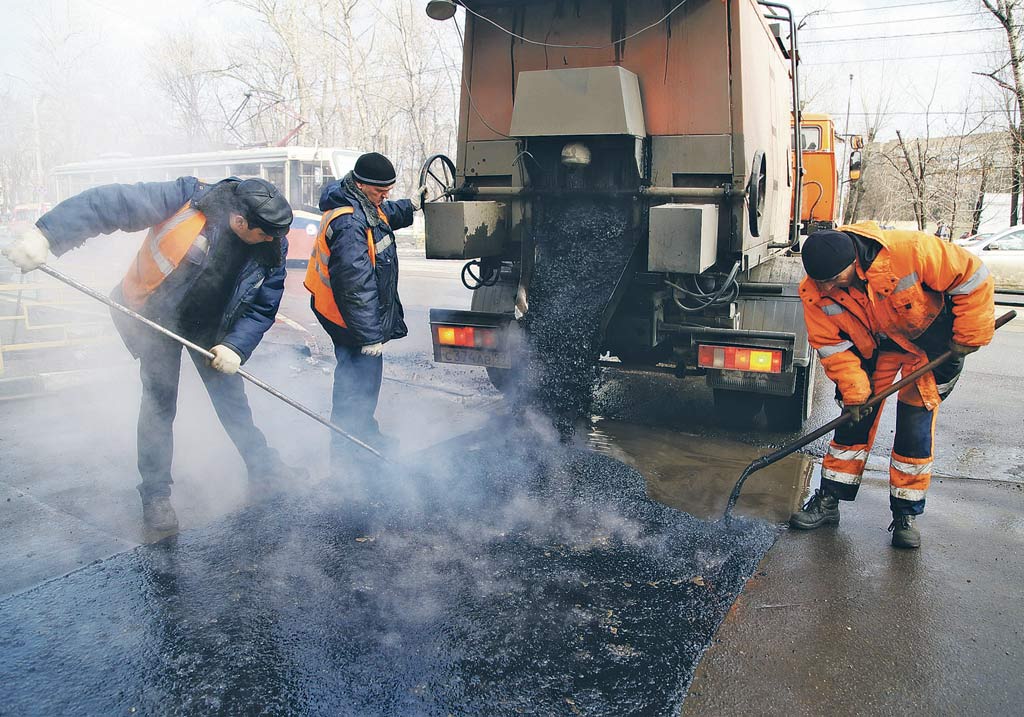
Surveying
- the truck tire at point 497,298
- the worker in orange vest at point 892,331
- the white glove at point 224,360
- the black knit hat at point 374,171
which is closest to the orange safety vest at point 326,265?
the black knit hat at point 374,171

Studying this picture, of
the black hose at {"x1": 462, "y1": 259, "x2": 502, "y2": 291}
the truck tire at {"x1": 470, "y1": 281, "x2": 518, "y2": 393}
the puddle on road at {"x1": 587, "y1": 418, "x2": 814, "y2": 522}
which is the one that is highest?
the black hose at {"x1": 462, "y1": 259, "x2": 502, "y2": 291}

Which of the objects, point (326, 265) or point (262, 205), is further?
point (326, 265)

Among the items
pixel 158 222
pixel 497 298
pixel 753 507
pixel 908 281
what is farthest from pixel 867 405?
pixel 158 222

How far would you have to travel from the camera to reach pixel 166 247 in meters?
3.13

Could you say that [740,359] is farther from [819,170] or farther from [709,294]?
[819,170]

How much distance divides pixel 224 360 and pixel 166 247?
0.56 meters

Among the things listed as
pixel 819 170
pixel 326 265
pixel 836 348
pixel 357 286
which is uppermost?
pixel 819 170

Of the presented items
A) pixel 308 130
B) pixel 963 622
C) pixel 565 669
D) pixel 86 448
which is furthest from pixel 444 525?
pixel 308 130

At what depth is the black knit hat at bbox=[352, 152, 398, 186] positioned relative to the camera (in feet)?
12.3

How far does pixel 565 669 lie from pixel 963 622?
4.84 ft

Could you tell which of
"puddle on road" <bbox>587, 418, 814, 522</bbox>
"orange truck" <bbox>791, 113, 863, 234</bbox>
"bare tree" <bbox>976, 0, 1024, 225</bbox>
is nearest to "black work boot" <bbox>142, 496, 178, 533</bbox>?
"puddle on road" <bbox>587, 418, 814, 522</bbox>

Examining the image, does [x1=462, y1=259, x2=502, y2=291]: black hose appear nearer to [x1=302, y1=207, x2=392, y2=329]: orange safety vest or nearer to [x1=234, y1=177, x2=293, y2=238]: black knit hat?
[x1=302, y1=207, x2=392, y2=329]: orange safety vest

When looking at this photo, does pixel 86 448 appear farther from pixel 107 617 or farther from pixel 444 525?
pixel 444 525

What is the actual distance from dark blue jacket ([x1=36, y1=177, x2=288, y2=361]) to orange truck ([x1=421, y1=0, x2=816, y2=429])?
3.83ft
